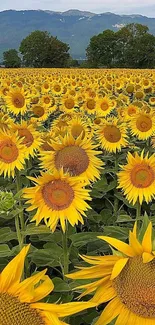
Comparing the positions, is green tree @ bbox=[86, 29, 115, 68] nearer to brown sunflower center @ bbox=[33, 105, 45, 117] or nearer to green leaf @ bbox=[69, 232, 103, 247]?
brown sunflower center @ bbox=[33, 105, 45, 117]

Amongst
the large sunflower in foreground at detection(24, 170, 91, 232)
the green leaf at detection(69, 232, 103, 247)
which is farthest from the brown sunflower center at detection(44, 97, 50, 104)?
the large sunflower in foreground at detection(24, 170, 91, 232)

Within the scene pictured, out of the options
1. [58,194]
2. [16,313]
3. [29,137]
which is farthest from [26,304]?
[29,137]

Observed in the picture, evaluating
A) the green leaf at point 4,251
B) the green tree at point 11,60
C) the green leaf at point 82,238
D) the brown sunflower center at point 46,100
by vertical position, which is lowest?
the green leaf at point 82,238

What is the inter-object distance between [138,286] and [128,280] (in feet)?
0.10

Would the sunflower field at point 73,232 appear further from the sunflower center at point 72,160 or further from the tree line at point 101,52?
the tree line at point 101,52

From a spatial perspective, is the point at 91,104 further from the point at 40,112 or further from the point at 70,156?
the point at 70,156

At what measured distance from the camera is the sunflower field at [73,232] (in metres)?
1.18

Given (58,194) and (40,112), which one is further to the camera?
(40,112)

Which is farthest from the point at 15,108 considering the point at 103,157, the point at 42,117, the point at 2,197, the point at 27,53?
the point at 27,53

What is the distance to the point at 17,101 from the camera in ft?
18.4

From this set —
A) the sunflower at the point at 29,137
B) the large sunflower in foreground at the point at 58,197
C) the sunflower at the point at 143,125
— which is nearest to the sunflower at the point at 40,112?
the sunflower at the point at 143,125

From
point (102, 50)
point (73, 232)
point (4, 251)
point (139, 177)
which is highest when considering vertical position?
point (102, 50)

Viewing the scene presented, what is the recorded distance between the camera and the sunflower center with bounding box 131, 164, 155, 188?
2598 millimetres

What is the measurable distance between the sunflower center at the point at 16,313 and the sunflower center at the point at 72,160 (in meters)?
1.44
